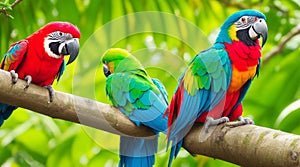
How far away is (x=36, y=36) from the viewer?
2502 mm

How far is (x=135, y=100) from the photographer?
8.03ft

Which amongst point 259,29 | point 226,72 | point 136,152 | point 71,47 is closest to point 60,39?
point 71,47

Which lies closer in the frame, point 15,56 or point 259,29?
point 259,29

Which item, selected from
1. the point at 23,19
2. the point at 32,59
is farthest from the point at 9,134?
the point at 32,59

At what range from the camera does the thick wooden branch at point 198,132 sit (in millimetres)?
1706

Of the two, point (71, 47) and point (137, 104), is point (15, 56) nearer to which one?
point (71, 47)

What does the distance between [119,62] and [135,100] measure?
300 mm

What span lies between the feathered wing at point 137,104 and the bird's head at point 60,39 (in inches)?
10.6

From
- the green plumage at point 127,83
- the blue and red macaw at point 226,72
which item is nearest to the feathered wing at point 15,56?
the green plumage at point 127,83

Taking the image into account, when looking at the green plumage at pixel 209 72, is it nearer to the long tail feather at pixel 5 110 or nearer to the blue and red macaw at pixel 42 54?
the blue and red macaw at pixel 42 54

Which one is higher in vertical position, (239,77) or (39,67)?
(239,77)

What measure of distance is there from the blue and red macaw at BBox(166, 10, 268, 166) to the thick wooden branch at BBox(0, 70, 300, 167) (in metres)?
0.13

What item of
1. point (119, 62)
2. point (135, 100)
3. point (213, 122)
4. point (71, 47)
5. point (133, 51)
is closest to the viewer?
point (213, 122)

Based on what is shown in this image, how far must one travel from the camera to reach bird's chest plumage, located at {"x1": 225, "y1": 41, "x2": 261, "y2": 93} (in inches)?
87.4
